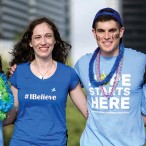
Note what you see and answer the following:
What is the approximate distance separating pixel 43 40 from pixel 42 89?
444 mm

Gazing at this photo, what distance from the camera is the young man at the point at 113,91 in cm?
542

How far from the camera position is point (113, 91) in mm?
5477

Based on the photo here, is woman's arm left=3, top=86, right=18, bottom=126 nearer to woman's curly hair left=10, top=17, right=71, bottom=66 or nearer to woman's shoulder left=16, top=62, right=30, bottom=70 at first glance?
woman's shoulder left=16, top=62, right=30, bottom=70

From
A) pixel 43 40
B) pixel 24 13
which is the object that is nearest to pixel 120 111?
pixel 43 40

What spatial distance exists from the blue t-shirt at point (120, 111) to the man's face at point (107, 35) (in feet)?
0.48

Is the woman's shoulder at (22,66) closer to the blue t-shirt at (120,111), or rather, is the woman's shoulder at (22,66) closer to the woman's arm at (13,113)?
the woman's arm at (13,113)

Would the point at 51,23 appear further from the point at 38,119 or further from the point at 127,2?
the point at 127,2

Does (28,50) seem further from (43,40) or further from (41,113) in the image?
(41,113)

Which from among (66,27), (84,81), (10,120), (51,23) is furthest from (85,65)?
(66,27)

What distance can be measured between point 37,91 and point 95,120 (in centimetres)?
58

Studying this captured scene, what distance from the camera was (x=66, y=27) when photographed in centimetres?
15275

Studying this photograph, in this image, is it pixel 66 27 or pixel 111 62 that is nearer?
pixel 111 62

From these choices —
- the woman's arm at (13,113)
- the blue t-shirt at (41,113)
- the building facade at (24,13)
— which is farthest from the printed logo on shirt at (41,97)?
the building facade at (24,13)

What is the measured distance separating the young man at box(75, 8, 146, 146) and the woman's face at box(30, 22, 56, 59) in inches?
16.1
